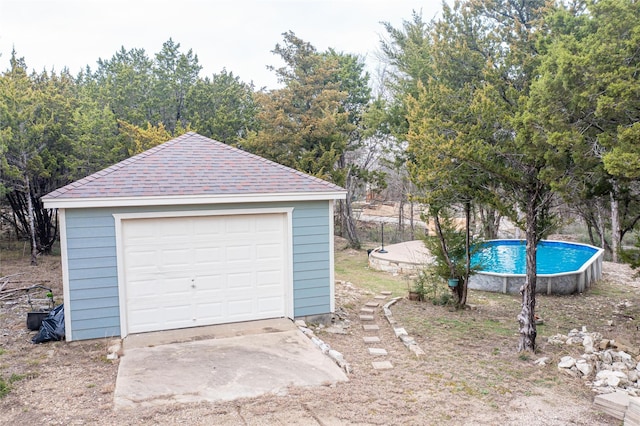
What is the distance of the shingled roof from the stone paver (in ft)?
10.2

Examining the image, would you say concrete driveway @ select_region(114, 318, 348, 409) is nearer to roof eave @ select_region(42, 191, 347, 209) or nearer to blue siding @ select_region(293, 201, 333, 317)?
blue siding @ select_region(293, 201, 333, 317)

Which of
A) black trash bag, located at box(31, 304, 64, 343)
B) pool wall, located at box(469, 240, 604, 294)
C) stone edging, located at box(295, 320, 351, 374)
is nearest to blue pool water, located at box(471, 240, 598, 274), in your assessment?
pool wall, located at box(469, 240, 604, 294)

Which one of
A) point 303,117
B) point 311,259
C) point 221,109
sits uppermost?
point 221,109

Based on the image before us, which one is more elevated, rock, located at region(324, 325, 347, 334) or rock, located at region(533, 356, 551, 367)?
rock, located at region(533, 356, 551, 367)

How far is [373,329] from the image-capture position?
8.53 metres

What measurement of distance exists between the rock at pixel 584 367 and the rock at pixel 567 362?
6 cm

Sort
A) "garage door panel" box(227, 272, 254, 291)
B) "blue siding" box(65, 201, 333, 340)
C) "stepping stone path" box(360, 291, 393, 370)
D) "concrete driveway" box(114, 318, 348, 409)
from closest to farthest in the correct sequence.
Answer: "concrete driveway" box(114, 318, 348, 409) < "stepping stone path" box(360, 291, 393, 370) < "blue siding" box(65, 201, 333, 340) < "garage door panel" box(227, 272, 254, 291)

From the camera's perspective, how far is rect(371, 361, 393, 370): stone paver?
21.1ft

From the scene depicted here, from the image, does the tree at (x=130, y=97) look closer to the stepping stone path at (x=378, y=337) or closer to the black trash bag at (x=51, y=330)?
the black trash bag at (x=51, y=330)

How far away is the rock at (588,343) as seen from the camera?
6933 mm

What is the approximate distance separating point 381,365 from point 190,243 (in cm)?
375

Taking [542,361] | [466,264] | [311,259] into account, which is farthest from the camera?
[466,264]

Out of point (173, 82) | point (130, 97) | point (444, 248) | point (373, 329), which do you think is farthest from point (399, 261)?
point (130, 97)

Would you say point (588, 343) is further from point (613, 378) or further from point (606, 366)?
point (613, 378)
